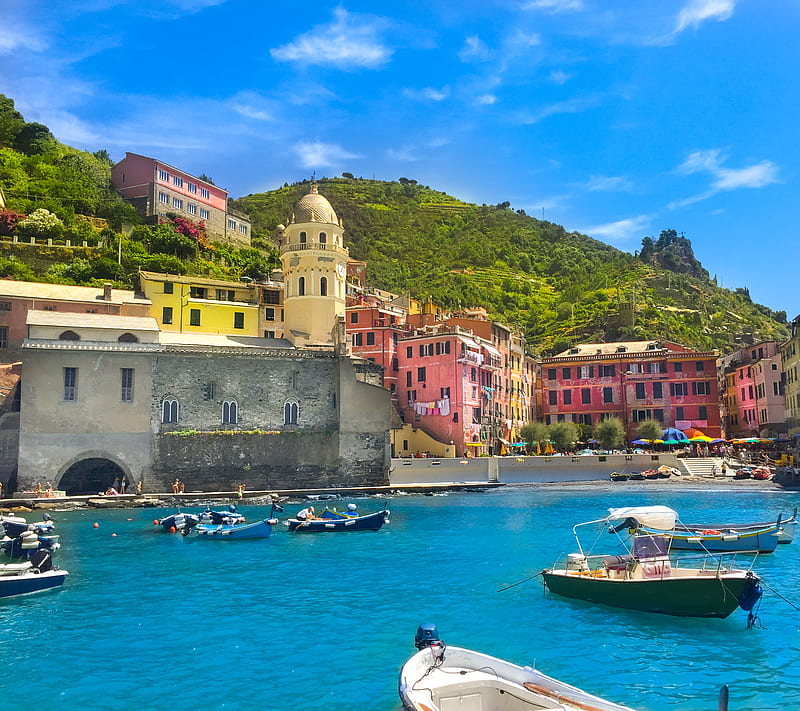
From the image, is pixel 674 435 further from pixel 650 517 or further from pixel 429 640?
pixel 429 640

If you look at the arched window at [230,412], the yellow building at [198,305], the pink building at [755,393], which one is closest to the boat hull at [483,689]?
the arched window at [230,412]

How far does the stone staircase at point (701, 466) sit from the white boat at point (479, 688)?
47.2 meters

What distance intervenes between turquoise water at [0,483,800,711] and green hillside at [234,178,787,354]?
63.7m

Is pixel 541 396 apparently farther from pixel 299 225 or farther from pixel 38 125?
pixel 38 125

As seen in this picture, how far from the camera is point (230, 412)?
46438 mm

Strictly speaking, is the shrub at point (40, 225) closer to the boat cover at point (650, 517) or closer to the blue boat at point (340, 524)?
the blue boat at point (340, 524)

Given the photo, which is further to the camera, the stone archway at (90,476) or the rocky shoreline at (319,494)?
the stone archway at (90,476)

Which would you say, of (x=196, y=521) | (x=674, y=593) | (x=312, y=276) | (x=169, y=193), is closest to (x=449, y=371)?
(x=312, y=276)

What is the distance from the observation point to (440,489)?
165 ft

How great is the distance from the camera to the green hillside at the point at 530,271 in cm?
Answer: 9281

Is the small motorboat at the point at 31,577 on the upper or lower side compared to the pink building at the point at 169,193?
lower

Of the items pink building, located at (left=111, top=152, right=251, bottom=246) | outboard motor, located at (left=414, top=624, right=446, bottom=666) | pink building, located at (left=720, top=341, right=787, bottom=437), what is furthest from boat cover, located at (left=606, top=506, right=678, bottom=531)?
pink building, located at (left=111, top=152, right=251, bottom=246)

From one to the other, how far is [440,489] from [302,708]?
126 feet

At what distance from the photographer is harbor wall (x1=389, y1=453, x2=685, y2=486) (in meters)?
52.2
